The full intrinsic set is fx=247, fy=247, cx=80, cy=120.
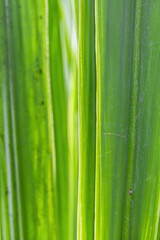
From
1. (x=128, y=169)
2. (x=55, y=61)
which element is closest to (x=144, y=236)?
(x=128, y=169)

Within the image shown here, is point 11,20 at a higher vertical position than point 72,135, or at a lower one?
higher

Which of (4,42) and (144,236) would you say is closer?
(4,42)

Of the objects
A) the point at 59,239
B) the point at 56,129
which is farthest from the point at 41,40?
the point at 59,239

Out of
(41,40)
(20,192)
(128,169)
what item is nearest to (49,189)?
(20,192)

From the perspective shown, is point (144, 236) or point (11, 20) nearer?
point (11, 20)

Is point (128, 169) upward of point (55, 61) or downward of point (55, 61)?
downward

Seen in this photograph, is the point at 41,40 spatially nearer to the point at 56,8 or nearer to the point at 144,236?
the point at 56,8

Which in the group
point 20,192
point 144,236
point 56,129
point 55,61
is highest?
point 55,61

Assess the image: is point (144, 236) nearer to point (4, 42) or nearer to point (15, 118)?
point (15, 118)

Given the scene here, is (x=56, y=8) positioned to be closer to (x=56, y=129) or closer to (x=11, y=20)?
(x=11, y=20)
